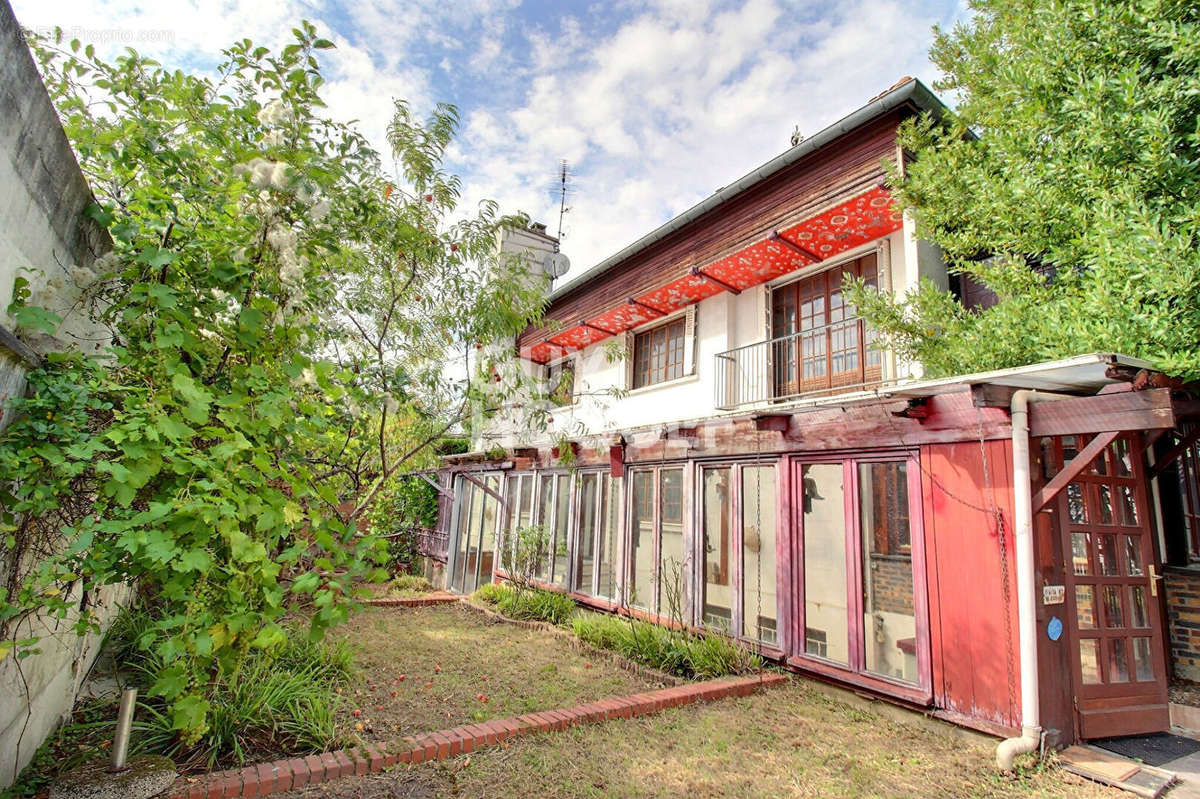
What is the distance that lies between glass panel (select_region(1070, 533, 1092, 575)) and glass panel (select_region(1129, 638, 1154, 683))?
692 millimetres

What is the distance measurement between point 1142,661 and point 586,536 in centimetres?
638

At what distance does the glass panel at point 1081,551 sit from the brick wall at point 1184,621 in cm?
220

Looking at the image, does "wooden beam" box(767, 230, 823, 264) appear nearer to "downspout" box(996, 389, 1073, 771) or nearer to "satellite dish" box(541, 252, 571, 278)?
"downspout" box(996, 389, 1073, 771)

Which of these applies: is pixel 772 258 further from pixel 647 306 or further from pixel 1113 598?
pixel 1113 598

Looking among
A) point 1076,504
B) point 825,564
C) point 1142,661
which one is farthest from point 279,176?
point 1142,661

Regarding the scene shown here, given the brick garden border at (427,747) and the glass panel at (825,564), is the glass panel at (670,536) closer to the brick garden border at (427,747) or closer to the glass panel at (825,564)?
the glass panel at (825,564)

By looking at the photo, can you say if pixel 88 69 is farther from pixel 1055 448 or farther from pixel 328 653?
pixel 1055 448

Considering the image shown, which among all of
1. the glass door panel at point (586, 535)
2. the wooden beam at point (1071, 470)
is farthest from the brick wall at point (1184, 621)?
the glass door panel at point (586, 535)

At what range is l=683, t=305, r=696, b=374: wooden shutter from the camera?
9398 millimetres

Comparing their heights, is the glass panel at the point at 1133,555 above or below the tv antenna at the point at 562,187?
below

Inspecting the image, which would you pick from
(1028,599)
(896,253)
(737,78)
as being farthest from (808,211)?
(1028,599)

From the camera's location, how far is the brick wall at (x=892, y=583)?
5121 millimetres

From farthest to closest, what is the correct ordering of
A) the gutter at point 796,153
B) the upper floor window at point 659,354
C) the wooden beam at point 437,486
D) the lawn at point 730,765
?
1. the wooden beam at point 437,486
2. the upper floor window at point 659,354
3. the gutter at point 796,153
4. the lawn at point 730,765

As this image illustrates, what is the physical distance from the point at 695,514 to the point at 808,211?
13.2 ft
